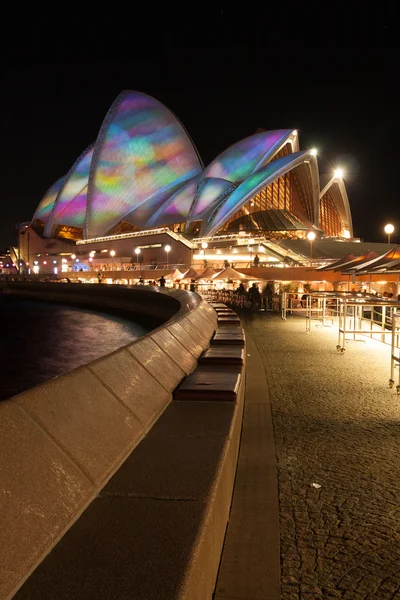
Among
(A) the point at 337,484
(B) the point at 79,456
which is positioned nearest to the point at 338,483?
(A) the point at 337,484

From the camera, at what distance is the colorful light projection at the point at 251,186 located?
53.4 m

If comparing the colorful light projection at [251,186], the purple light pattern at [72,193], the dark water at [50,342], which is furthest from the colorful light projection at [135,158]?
the dark water at [50,342]

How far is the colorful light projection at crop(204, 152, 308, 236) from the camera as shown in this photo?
5344cm

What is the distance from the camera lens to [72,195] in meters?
75.3

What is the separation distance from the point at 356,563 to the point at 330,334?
429 inches

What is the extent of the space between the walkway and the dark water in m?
4.98

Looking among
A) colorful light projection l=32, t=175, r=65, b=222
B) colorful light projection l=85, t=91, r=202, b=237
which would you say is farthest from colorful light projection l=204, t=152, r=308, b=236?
colorful light projection l=32, t=175, r=65, b=222

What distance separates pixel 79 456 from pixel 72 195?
76.9m

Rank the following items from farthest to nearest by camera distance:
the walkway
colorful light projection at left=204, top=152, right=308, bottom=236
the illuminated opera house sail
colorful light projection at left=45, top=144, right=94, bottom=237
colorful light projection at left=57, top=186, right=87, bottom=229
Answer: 1. colorful light projection at left=57, top=186, right=87, bottom=229
2. colorful light projection at left=45, top=144, right=94, bottom=237
3. the illuminated opera house sail
4. colorful light projection at left=204, top=152, right=308, bottom=236
5. the walkway

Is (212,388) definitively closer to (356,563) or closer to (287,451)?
(287,451)

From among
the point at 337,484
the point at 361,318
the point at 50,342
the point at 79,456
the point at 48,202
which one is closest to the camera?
the point at 79,456

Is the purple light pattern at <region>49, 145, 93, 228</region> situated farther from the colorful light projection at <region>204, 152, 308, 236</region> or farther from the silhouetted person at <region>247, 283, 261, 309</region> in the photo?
the silhouetted person at <region>247, 283, 261, 309</region>

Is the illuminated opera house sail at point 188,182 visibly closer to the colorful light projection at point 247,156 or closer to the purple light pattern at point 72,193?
the colorful light projection at point 247,156

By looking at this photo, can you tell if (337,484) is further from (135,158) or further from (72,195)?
(72,195)
